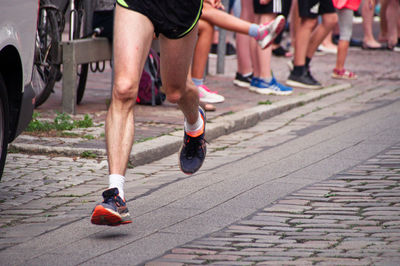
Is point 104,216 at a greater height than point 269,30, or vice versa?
point 269,30

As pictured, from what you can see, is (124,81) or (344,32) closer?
(124,81)

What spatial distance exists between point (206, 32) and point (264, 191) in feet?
11.9

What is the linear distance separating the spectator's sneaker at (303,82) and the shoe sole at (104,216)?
6761 mm

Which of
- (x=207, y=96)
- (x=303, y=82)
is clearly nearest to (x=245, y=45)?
(x=303, y=82)

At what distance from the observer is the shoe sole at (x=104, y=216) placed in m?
4.11

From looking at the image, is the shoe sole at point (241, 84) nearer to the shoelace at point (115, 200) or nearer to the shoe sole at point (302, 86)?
the shoe sole at point (302, 86)

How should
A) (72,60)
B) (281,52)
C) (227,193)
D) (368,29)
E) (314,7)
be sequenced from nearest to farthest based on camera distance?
(227,193), (72,60), (314,7), (281,52), (368,29)

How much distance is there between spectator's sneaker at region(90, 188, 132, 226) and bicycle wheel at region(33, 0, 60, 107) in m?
3.76

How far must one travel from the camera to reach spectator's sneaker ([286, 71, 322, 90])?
10656mm

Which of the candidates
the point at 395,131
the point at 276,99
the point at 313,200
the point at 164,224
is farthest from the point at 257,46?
the point at 164,224

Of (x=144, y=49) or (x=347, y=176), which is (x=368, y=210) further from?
(x=144, y=49)

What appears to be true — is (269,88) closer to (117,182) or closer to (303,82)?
(303,82)

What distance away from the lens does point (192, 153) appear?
558 centimetres

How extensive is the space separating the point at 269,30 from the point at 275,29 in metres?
0.06
